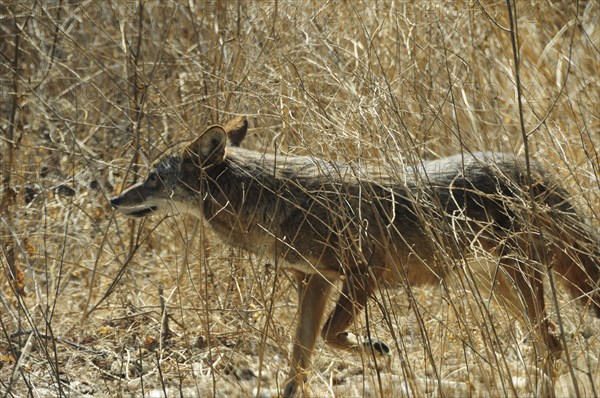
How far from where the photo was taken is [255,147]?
6.71 metres

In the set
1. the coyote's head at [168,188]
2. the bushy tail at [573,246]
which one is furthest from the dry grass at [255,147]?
the coyote's head at [168,188]

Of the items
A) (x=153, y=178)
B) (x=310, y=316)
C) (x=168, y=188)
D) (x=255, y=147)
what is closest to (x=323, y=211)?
(x=310, y=316)

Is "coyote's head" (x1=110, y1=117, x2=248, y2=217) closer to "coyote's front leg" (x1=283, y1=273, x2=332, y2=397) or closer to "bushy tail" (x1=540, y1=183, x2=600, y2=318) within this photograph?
"coyote's front leg" (x1=283, y1=273, x2=332, y2=397)

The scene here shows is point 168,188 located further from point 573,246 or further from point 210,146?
point 573,246

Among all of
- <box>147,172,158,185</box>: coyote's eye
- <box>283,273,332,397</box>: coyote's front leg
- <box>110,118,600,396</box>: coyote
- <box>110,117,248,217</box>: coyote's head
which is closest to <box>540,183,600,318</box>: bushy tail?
<box>110,118,600,396</box>: coyote

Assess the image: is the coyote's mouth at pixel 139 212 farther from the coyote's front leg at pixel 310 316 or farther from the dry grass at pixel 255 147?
the coyote's front leg at pixel 310 316

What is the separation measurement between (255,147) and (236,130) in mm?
834

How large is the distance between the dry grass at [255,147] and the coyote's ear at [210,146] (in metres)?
0.25

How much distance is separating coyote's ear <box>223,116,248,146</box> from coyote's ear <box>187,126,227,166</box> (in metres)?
0.35

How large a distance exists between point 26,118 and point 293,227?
3841 millimetres

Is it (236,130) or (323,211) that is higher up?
(236,130)

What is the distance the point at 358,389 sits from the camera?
4445 millimetres

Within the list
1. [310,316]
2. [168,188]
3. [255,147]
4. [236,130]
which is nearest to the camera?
[310,316]

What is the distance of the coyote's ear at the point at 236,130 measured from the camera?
5.88 meters
